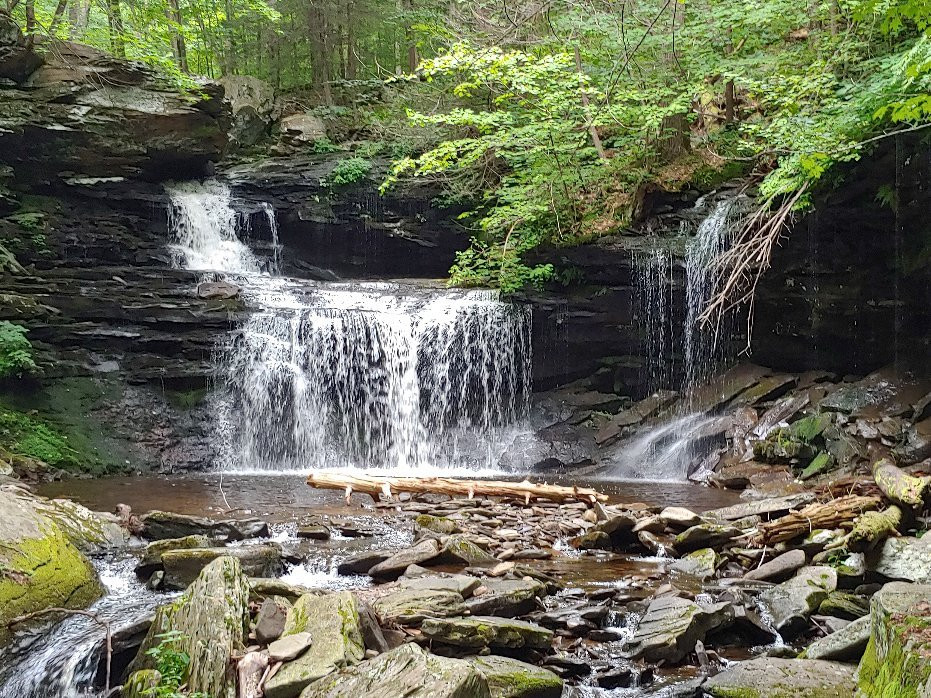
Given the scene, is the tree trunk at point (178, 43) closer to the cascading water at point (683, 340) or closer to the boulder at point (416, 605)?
the cascading water at point (683, 340)

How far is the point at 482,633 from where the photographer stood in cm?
424

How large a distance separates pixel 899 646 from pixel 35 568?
4803mm

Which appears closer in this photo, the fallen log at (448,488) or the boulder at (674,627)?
the boulder at (674,627)

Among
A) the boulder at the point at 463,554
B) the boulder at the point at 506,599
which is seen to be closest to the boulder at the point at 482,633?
the boulder at the point at 506,599

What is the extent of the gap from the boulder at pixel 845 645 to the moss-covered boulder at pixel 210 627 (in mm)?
3085

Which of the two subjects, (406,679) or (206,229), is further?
(206,229)

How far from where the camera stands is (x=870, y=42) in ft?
38.5

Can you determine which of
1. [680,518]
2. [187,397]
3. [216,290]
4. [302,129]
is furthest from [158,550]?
[302,129]

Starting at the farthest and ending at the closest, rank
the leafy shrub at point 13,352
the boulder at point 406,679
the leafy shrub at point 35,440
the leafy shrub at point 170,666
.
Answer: the leafy shrub at point 13,352 → the leafy shrub at point 35,440 → the leafy shrub at point 170,666 → the boulder at point 406,679

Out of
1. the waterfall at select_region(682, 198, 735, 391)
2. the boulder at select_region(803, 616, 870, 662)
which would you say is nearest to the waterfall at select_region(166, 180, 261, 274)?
the waterfall at select_region(682, 198, 735, 391)

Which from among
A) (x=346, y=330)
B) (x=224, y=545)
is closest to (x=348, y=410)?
(x=346, y=330)

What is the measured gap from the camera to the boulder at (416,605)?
176 inches

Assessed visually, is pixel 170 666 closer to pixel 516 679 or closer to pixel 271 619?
pixel 271 619

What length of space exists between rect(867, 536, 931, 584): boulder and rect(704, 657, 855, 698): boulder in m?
1.38
